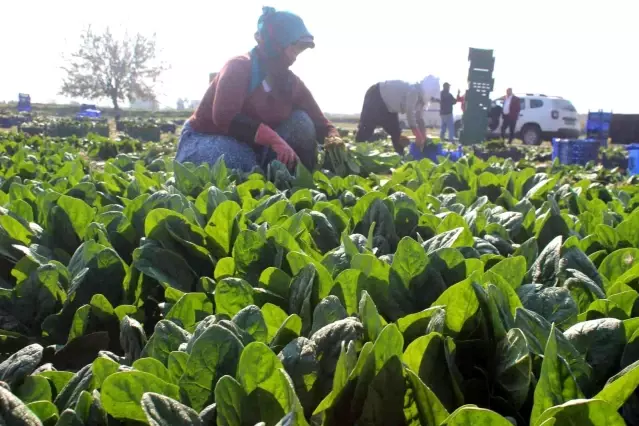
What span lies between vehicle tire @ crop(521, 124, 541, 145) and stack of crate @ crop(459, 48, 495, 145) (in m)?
4.74

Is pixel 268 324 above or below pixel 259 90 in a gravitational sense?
below

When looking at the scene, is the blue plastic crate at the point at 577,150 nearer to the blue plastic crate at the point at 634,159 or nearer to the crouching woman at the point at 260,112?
the blue plastic crate at the point at 634,159

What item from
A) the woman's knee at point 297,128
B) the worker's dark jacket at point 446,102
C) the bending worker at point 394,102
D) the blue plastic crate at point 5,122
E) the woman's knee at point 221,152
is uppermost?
the worker's dark jacket at point 446,102

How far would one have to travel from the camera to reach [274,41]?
447 cm

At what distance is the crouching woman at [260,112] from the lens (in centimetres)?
443

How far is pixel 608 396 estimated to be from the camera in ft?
3.14

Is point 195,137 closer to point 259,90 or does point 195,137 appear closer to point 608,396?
point 259,90

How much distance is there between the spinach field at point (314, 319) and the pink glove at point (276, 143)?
69.6 inches

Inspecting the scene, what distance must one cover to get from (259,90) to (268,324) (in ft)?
11.3

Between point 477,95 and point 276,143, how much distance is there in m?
19.3

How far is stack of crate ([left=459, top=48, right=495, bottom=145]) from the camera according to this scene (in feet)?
72.2

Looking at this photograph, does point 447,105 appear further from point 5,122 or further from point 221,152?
point 5,122

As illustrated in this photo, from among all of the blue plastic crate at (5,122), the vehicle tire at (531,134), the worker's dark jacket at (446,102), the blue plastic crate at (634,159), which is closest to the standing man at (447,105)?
the worker's dark jacket at (446,102)

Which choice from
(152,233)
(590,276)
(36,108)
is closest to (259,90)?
(152,233)
